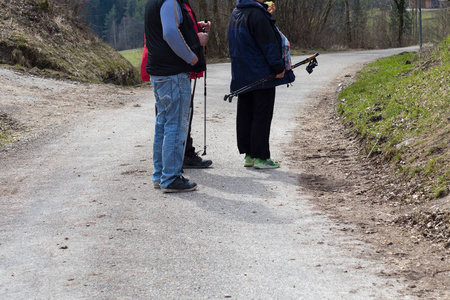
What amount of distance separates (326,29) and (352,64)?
15987 mm

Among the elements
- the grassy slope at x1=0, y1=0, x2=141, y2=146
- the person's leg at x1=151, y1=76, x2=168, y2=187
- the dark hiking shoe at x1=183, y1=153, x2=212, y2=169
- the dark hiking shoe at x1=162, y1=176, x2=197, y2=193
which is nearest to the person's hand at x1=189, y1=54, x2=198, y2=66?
the person's leg at x1=151, y1=76, x2=168, y2=187

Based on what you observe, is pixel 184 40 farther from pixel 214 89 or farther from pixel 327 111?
pixel 214 89

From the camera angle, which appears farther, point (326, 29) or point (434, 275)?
point (326, 29)

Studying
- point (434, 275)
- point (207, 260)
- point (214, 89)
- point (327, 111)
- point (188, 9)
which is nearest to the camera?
point (434, 275)

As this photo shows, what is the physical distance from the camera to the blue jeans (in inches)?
238

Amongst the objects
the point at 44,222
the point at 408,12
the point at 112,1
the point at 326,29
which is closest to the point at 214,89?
the point at 44,222

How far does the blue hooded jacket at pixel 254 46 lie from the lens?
6.75 metres

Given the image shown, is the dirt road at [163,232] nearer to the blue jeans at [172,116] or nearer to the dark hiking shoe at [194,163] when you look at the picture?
the dark hiking shoe at [194,163]

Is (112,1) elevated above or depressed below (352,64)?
above

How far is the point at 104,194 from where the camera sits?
620 centimetres

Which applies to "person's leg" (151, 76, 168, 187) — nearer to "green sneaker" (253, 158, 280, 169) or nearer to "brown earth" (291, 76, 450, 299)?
"green sneaker" (253, 158, 280, 169)

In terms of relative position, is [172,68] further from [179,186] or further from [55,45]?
[55,45]

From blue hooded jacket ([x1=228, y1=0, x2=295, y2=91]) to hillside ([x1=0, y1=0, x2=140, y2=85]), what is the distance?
382 inches

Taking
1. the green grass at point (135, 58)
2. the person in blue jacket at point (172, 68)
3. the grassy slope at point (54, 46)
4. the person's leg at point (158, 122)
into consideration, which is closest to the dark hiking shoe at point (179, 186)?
the person in blue jacket at point (172, 68)
